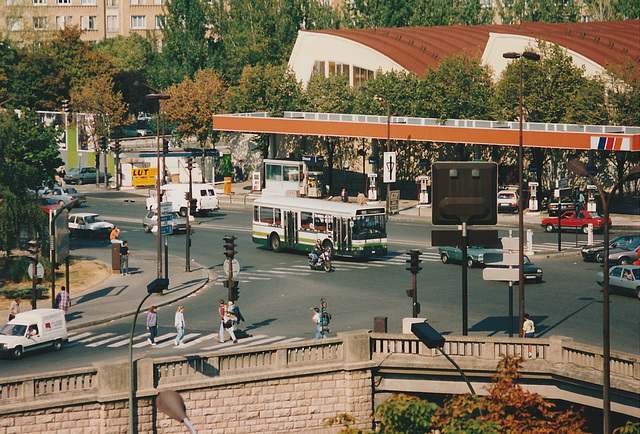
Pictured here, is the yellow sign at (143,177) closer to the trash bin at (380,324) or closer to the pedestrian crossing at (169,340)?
the pedestrian crossing at (169,340)

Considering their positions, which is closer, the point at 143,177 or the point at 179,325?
the point at 179,325

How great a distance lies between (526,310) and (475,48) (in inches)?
2261

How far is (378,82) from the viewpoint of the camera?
80500 millimetres

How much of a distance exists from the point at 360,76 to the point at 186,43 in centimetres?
3235

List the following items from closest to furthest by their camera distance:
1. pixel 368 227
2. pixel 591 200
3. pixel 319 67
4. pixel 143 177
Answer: pixel 368 227 < pixel 591 200 < pixel 143 177 < pixel 319 67

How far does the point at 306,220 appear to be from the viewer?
164ft

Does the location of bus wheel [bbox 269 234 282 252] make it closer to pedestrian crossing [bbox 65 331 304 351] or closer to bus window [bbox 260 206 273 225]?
bus window [bbox 260 206 273 225]

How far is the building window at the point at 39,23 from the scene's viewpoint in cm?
13112

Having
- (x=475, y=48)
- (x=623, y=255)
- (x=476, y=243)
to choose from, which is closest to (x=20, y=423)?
(x=476, y=243)

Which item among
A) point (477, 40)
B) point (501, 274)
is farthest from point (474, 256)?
point (477, 40)

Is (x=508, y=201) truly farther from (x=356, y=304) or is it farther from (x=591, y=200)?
(x=356, y=304)

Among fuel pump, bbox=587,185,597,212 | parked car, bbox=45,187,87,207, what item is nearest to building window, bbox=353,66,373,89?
parked car, bbox=45,187,87,207

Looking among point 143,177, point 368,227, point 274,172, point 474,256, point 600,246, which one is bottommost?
point 474,256

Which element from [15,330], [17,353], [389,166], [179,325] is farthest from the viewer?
[389,166]
